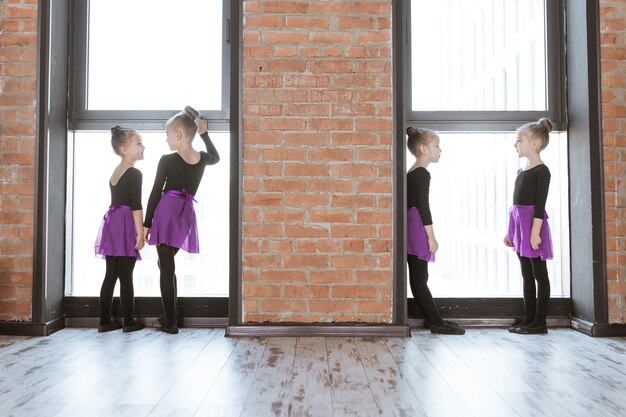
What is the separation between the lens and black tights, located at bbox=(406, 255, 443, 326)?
9.02 ft

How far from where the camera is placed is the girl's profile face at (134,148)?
282 cm

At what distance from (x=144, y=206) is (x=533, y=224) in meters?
2.24

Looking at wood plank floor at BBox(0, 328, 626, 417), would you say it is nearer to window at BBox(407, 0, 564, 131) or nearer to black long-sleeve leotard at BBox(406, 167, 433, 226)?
black long-sleeve leotard at BBox(406, 167, 433, 226)

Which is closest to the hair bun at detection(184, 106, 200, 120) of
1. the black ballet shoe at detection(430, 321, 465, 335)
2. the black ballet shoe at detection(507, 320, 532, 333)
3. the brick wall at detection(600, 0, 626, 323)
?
the black ballet shoe at detection(430, 321, 465, 335)

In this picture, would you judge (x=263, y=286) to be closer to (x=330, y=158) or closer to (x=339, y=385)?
(x=330, y=158)

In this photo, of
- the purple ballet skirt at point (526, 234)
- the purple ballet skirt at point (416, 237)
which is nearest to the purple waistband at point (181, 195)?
→ the purple ballet skirt at point (416, 237)

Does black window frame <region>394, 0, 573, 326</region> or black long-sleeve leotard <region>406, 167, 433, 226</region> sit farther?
black window frame <region>394, 0, 573, 326</region>

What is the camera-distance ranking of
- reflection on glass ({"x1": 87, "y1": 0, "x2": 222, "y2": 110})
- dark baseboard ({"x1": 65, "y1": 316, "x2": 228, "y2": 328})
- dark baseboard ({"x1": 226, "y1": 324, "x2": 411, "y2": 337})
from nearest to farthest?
1. dark baseboard ({"x1": 226, "y1": 324, "x2": 411, "y2": 337})
2. dark baseboard ({"x1": 65, "y1": 316, "x2": 228, "y2": 328})
3. reflection on glass ({"x1": 87, "y1": 0, "x2": 222, "y2": 110})

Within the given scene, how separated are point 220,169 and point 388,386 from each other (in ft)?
5.51

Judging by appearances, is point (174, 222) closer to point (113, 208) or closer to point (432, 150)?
point (113, 208)

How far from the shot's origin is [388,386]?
6.02 ft

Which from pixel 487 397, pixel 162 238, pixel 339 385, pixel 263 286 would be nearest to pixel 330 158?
pixel 263 286

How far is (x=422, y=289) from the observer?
9.10ft

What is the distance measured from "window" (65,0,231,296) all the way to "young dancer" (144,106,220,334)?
18cm
